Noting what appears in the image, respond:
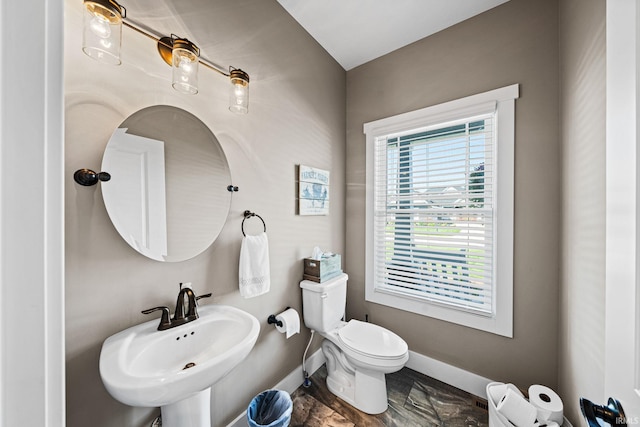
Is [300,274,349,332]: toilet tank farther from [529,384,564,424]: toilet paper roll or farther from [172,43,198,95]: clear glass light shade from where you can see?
[172,43,198,95]: clear glass light shade

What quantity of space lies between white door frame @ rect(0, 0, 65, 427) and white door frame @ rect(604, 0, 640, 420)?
3.50ft

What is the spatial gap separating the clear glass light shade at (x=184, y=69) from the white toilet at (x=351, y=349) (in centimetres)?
135

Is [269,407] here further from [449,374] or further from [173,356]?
[449,374]

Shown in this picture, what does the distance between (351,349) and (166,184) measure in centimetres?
142

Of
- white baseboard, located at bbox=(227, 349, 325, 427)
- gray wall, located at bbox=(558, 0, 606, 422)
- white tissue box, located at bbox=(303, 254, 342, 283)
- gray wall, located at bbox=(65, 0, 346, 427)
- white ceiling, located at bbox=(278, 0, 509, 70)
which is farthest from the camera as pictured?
white tissue box, located at bbox=(303, 254, 342, 283)

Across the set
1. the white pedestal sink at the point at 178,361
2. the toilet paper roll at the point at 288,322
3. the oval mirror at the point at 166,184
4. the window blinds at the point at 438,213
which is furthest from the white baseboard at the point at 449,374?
the oval mirror at the point at 166,184

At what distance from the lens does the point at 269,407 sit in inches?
54.9

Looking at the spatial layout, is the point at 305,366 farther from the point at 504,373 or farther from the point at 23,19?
the point at 23,19

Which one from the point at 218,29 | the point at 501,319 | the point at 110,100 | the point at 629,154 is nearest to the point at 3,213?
the point at 110,100

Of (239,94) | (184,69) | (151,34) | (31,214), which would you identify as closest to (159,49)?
(151,34)

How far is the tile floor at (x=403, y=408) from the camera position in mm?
1504

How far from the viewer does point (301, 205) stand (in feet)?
5.82

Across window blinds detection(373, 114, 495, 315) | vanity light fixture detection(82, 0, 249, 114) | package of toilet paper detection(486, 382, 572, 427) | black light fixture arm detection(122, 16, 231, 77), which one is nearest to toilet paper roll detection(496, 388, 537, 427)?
package of toilet paper detection(486, 382, 572, 427)

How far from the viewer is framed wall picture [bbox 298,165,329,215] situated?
179 centimetres
